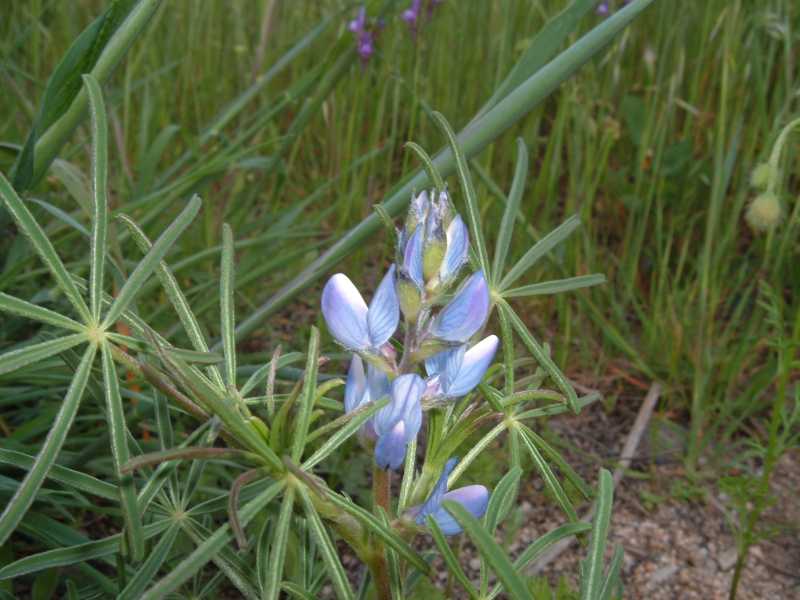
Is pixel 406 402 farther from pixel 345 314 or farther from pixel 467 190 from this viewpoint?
pixel 467 190

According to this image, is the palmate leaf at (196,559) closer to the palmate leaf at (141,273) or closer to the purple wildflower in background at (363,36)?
the palmate leaf at (141,273)

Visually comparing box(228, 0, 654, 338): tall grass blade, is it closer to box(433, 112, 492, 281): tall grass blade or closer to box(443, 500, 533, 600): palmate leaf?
box(433, 112, 492, 281): tall grass blade

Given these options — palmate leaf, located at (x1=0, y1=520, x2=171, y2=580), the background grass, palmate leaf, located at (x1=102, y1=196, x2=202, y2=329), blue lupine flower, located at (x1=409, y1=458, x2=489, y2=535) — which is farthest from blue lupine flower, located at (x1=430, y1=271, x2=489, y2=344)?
the background grass

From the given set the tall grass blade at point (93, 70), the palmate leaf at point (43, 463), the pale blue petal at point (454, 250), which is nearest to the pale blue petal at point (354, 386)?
the pale blue petal at point (454, 250)

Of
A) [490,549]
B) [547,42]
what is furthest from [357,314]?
[547,42]

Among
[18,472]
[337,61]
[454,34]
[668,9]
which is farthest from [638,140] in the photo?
[18,472]

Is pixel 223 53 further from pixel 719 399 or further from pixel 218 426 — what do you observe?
pixel 218 426
